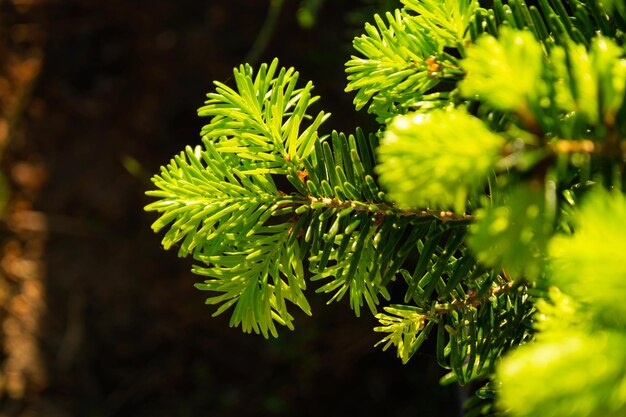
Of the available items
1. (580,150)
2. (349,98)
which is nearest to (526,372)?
(580,150)

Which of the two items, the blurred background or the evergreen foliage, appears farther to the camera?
the blurred background

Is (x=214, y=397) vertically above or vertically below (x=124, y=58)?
below

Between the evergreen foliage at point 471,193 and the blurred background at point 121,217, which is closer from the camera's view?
the evergreen foliage at point 471,193

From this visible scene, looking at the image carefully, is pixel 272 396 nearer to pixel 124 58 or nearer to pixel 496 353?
pixel 124 58

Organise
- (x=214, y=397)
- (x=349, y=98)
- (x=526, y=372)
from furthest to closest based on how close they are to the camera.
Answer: (x=214, y=397) → (x=349, y=98) → (x=526, y=372)
